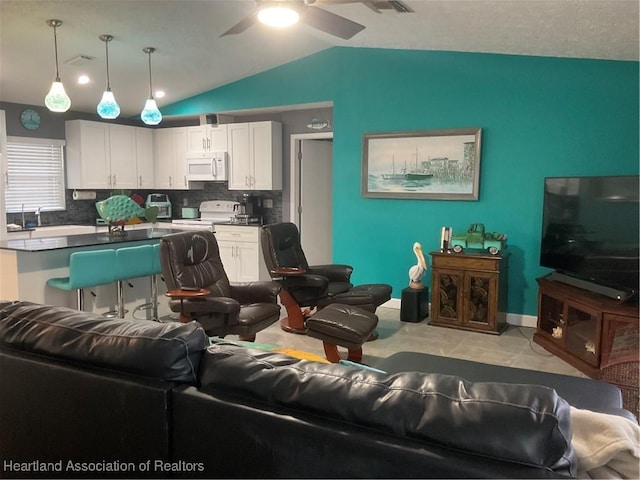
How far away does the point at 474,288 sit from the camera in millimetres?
4738

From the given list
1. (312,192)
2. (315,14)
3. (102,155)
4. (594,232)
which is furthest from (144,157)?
(594,232)

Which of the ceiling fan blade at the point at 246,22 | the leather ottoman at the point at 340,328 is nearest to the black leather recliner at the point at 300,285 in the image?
the leather ottoman at the point at 340,328

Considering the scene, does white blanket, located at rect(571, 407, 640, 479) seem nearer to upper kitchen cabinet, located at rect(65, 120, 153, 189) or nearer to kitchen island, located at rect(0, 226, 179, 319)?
kitchen island, located at rect(0, 226, 179, 319)

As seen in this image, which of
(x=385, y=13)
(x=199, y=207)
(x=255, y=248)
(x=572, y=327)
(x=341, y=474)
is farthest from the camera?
(x=199, y=207)

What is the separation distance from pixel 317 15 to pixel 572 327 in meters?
3.01

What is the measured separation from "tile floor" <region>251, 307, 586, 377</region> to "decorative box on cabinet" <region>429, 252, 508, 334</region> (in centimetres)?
11

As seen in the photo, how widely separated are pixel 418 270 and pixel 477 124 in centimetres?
159

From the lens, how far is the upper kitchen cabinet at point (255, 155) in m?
6.72

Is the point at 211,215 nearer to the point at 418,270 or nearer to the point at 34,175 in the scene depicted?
the point at 34,175

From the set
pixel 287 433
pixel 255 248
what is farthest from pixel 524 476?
pixel 255 248

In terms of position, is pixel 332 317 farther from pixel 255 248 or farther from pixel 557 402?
pixel 255 248

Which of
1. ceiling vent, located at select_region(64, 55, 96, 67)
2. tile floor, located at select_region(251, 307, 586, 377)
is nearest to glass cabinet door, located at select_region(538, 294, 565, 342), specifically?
tile floor, located at select_region(251, 307, 586, 377)

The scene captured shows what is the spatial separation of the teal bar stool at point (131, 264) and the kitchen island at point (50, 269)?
23cm

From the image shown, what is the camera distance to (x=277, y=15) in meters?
2.91
